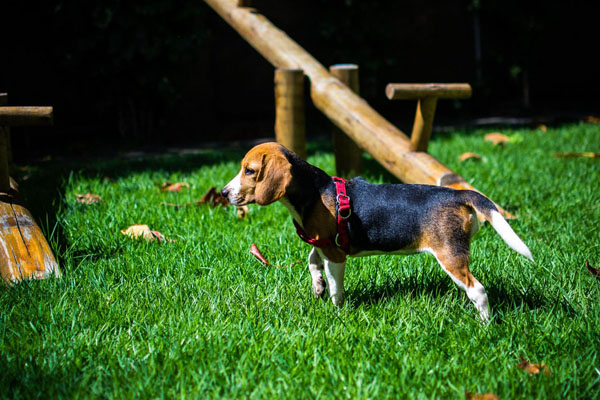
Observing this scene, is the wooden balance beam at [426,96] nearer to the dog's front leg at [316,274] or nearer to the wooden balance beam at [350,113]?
the wooden balance beam at [350,113]

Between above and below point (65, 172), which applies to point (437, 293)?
below

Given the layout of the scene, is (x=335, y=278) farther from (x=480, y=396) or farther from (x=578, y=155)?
(x=578, y=155)

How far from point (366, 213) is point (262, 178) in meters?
0.49

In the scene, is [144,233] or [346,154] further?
[346,154]

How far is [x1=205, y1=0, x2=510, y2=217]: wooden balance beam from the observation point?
3852mm

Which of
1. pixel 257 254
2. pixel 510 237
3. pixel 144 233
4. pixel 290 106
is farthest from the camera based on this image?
pixel 290 106

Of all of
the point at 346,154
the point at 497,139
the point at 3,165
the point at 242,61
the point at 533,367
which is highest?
the point at 242,61

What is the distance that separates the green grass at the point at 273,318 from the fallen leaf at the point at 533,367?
3 cm

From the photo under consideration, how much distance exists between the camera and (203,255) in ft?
10.8

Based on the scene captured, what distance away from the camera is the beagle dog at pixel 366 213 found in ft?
8.04

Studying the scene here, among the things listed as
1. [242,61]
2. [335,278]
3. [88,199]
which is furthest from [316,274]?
[242,61]

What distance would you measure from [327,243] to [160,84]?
15.6 ft

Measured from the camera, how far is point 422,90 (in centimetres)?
374

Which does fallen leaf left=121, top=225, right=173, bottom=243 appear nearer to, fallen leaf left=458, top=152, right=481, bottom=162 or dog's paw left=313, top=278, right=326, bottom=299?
dog's paw left=313, top=278, right=326, bottom=299
